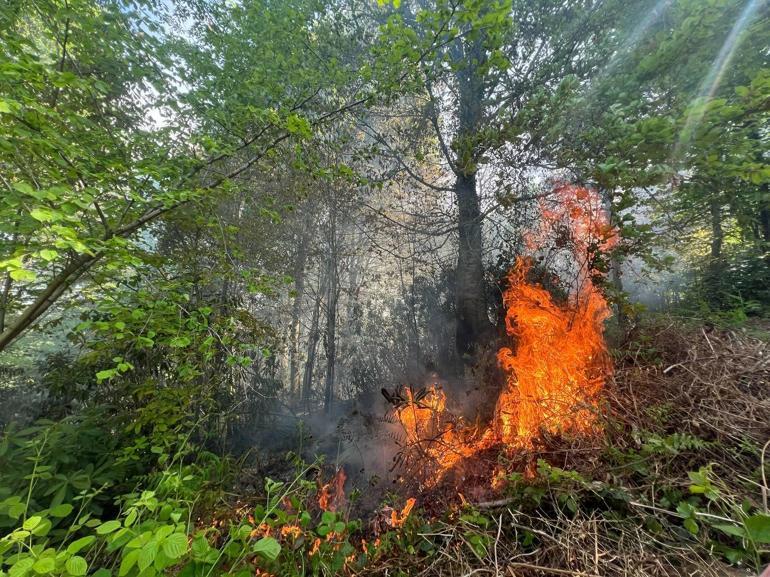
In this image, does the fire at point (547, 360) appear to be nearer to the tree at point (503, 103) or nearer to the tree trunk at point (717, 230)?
the tree at point (503, 103)

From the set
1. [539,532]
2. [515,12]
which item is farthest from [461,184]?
[539,532]

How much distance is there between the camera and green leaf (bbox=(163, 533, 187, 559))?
3.65ft

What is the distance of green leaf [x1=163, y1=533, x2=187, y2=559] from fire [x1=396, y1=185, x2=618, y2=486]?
3543 mm

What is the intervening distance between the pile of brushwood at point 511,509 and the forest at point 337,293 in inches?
1.0

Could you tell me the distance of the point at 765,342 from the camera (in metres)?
3.88

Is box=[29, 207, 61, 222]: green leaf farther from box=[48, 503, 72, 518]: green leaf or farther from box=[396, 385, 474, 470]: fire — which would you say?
box=[396, 385, 474, 470]: fire

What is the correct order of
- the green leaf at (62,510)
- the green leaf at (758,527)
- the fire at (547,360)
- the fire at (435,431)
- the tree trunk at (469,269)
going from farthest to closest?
the tree trunk at (469,269), the fire at (435,431), the fire at (547,360), the green leaf at (62,510), the green leaf at (758,527)

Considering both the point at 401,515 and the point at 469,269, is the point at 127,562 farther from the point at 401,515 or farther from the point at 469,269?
the point at 469,269

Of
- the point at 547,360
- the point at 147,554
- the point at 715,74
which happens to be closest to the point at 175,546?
the point at 147,554

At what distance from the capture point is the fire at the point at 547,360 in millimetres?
3916

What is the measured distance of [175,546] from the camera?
3.74 ft

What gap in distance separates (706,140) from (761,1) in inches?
82.4

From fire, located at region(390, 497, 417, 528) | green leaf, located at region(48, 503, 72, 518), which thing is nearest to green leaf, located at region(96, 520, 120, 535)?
green leaf, located at region(48, 503, 72, 518)

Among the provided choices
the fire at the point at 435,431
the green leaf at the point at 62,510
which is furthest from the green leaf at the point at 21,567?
the fire at the point at 435,431
